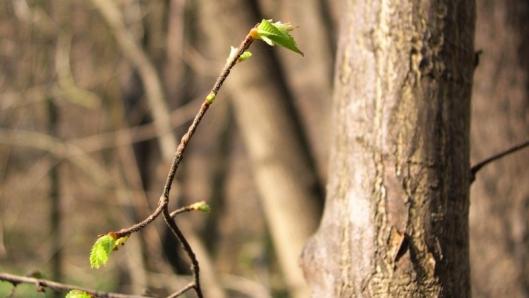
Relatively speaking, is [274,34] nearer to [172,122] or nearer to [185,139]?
[185,139]

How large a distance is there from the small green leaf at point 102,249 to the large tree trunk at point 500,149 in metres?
1.92

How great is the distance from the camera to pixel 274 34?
0.97 meters

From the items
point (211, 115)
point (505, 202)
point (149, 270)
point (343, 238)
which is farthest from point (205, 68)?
point (211, 115)

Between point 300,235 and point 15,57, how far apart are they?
445 cm

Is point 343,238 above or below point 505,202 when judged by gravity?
below

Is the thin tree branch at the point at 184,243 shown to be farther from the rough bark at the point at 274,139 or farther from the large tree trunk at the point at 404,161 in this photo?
the rough bark at the point at 274,139

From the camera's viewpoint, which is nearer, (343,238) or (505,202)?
(343,238)

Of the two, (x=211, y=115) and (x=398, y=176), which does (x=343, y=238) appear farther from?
(x=211, y=115)

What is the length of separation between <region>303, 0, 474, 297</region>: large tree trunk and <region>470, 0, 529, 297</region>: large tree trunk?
4.81ft

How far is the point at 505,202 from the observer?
109 inches

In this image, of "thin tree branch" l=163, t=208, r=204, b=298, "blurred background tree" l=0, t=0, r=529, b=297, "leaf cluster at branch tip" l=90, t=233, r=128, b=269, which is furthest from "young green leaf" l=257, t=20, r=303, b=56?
"blurred background tree" l=0, t=0, r=529, b=297

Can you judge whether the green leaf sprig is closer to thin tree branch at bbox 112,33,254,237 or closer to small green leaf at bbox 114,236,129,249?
thin tree branch at bbox 112,33,254,237

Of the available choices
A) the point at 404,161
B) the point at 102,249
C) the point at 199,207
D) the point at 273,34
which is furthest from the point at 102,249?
the point at 404,161

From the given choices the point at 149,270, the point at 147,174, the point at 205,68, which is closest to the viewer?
the point at 205,68
